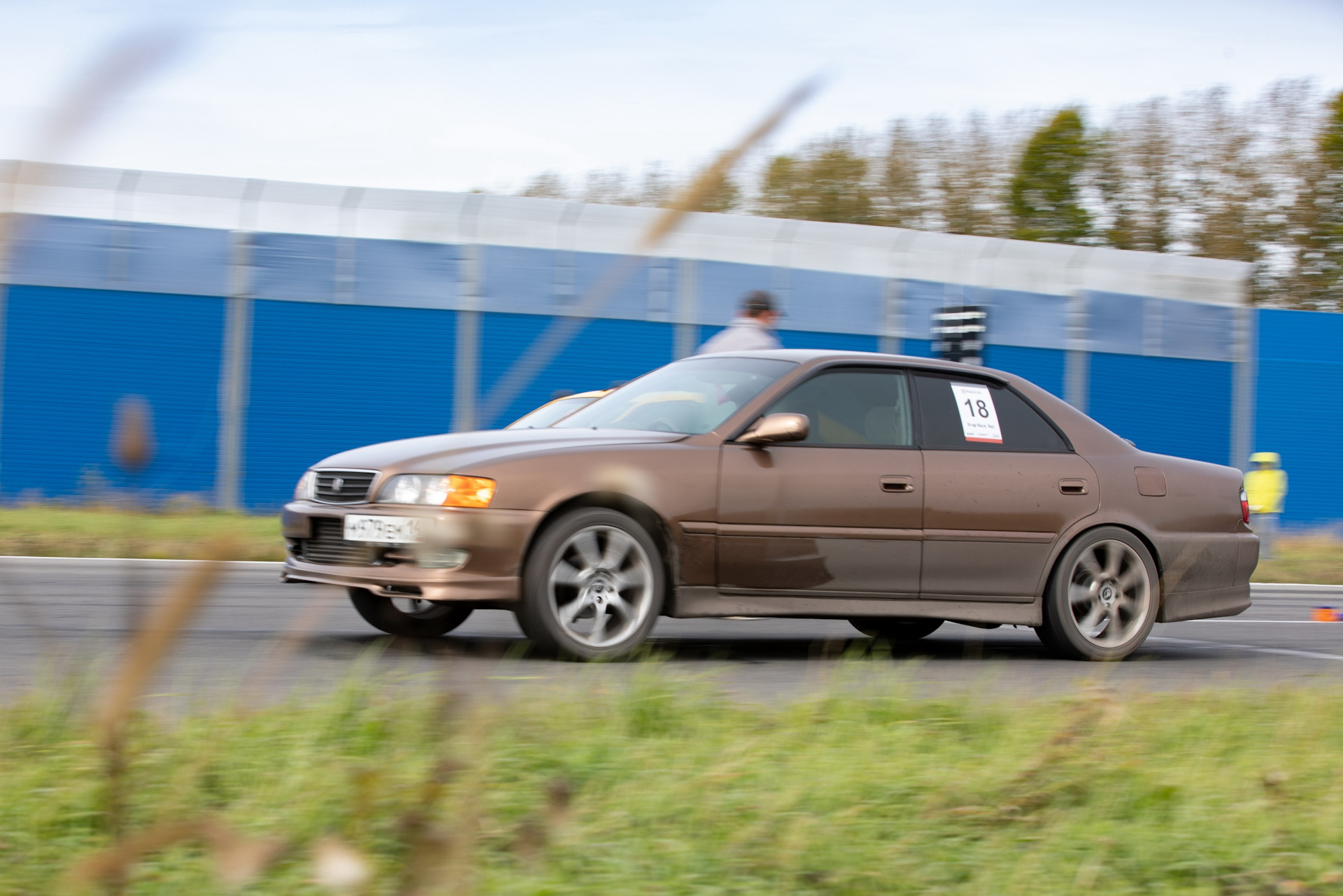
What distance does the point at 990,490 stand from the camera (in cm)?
748

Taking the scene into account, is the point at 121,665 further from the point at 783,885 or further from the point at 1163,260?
the point at 1163,260

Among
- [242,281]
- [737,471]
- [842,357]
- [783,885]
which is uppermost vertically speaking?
[242,281]

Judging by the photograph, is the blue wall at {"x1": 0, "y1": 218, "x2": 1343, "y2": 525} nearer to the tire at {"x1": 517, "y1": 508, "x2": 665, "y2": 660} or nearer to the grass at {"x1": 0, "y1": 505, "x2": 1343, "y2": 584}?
the grass at {"x1": 0, "y1": 505, "x2": 1343, "y2": 584}

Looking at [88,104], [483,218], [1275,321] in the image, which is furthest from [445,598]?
[1275,321]

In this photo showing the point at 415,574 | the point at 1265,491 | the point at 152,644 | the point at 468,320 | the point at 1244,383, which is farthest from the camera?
the point at 1244,383

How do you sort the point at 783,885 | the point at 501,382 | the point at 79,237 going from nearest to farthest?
the point at 501,382, the point at 783,885, the point at 79,237

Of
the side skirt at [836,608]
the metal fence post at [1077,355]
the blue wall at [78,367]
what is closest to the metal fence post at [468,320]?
the blue wall at [78,367]

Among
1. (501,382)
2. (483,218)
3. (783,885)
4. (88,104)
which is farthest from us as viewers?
(483,218)

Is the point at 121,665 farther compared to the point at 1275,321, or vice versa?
the point at 1275,321

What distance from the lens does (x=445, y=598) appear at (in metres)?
6.21

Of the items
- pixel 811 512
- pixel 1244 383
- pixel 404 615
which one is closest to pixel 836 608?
pixel 811 512

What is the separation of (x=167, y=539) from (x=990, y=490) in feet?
20.9

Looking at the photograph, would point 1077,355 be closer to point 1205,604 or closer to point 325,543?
point 1205,604

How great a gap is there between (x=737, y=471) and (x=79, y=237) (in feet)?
51.4
